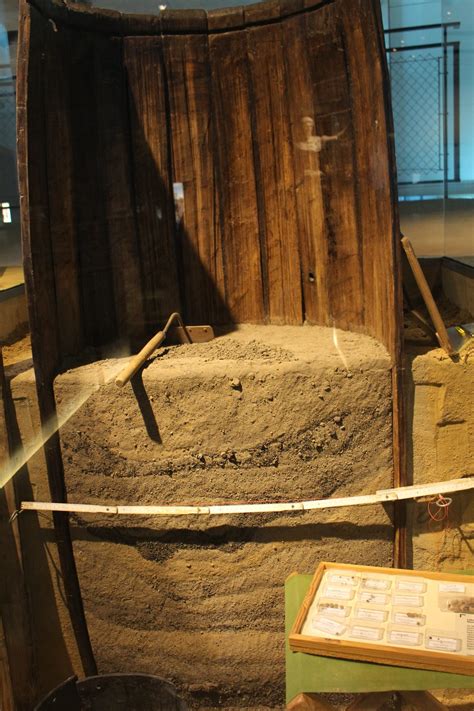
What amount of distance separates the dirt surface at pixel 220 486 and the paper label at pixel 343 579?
1.31 feet

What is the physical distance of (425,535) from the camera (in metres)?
2.01

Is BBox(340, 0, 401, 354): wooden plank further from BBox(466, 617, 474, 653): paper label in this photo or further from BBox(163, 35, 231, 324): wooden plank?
BBox(466, 617, 474, 653): paper label

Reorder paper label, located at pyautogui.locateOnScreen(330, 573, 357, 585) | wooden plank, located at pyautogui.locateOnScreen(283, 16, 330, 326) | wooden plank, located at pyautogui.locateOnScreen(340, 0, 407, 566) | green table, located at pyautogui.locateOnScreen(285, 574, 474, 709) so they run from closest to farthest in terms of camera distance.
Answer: green table, located at pyautogui.locateOnScreen(285, 574, 474, 709) < paper label, located at pyautogui.locateOnScreen(330, 573, 357, 585) < wooden plank, located at pyautogui.locateOnScreen(340, 0, 407, 566) < wooden plank, located at pyautogui.locateOnScreen(283, 16, 330, 326)

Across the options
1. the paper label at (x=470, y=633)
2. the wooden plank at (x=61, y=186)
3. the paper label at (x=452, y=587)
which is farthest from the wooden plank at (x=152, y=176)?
the paper label at (x=470, y=633)

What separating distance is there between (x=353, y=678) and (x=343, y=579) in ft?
0.82

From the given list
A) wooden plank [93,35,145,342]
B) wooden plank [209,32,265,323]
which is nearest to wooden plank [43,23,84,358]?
wooden plank [93,35,145,342]

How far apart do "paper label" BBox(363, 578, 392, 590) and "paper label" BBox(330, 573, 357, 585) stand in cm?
3

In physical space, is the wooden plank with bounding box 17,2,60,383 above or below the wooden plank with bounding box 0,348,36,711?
above

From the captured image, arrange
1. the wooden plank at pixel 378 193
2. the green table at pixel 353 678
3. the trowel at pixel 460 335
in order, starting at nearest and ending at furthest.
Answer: the green table at pixel 353 678, the wooden plank at pixel 378 193, the trowel at pixel 460 335

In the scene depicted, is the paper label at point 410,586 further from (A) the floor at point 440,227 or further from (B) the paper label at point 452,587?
(A) the floor at point 440,227

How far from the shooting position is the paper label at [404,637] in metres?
1.39

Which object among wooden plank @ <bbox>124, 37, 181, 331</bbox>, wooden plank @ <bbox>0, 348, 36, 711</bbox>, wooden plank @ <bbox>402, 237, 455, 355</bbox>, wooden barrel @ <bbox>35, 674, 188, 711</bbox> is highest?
wooden plank @ <bbox>124, 37, 181, 331</bbox>

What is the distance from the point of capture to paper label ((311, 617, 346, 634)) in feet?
4.69

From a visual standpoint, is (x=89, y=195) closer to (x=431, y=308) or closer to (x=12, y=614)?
(x=431, y=308)
